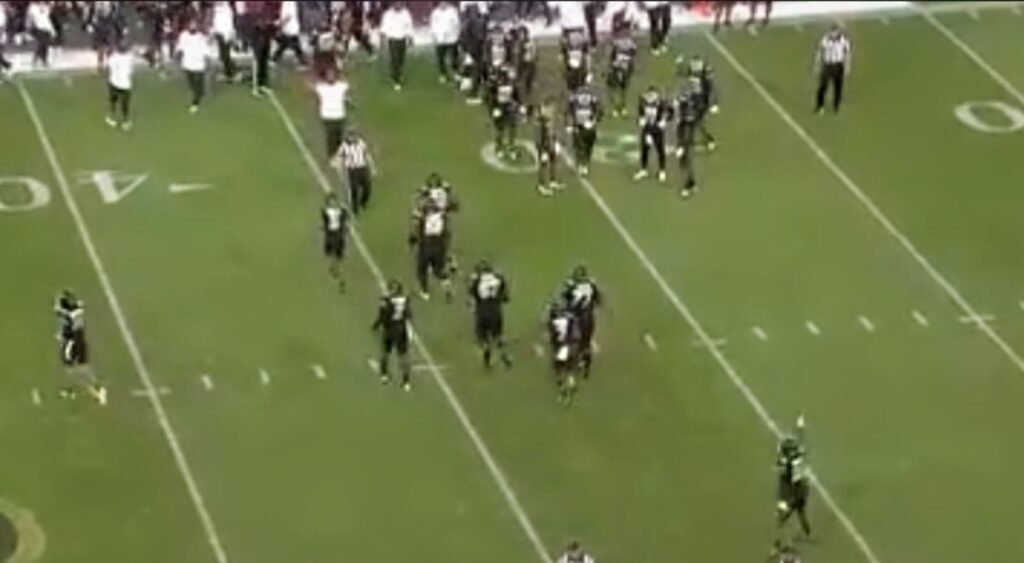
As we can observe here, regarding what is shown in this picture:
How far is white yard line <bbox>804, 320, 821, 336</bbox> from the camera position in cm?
3606

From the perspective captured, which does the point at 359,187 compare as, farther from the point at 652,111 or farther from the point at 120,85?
the point at 120,85

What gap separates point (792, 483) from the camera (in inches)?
1229

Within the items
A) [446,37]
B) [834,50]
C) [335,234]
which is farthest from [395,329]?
[834,50]

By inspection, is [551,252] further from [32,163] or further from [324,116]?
[32,163]

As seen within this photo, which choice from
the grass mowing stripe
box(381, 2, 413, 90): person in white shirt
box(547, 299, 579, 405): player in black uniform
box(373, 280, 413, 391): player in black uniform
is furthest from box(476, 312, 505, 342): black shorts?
the grass mowing stripe

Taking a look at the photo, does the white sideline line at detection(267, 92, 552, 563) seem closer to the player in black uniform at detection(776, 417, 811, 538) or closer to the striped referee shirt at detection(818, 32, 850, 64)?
the player in black uniform at detection(776, 417, 811, 538)

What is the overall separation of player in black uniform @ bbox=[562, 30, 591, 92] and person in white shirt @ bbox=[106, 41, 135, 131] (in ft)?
19.1

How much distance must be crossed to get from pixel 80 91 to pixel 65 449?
33.0 feet

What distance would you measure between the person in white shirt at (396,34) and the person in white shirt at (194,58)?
2459 millimetres

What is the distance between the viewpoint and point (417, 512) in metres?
32.0

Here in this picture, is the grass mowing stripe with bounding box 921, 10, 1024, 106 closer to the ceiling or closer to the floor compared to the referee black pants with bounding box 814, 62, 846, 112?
closer to the floor

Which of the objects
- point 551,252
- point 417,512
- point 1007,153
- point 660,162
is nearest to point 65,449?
point 417,512

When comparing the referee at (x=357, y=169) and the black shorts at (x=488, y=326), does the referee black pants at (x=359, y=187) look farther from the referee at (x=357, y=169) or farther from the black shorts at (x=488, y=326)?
the black shorts at (x=488, y=326)

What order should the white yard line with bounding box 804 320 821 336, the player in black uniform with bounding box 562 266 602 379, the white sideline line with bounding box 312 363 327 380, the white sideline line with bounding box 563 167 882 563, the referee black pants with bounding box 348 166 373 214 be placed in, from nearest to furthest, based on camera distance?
the white sideline line with bounding box 563 167 882 563 → the player in black uniform with bounding box 562 266 602 379 → the white sideline line with bounding box 312 363 327 380 → the white yard line with bounding box 804 320 821 336 → the referee black pants with bounding box 348 166 373 214
